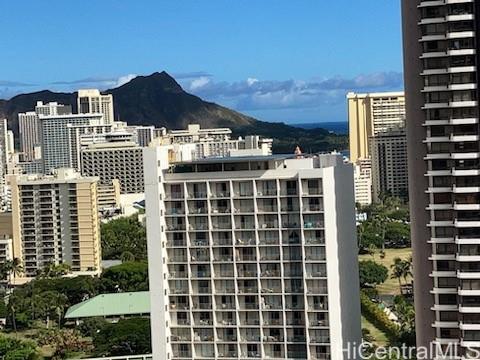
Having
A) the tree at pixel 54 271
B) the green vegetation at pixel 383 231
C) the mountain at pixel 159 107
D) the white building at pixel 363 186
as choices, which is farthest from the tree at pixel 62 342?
the mountain at pixel 159 107

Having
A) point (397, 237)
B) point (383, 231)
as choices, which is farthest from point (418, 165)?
point (397, 237)

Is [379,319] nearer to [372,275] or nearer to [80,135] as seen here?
[372,275]

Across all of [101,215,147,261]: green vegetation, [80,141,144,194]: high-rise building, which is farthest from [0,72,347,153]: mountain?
[101,215,147,261]: green vegetation

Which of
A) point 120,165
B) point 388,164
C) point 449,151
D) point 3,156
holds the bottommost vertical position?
point 388,164

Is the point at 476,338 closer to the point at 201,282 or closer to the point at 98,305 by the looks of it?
the point at 201,282

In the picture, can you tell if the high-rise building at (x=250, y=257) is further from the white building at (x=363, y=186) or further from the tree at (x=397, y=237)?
the white building at (x=363, y=186)
